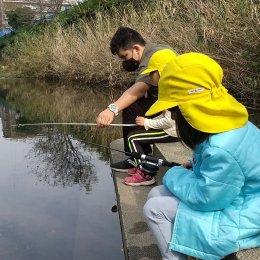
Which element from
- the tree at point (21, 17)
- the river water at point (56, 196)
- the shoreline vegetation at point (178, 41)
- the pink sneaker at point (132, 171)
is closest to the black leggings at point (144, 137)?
the pink sneaker at point (132, 171)

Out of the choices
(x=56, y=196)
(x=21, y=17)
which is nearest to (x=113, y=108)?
(x=56, y=196)

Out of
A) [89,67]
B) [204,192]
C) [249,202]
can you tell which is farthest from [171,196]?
[89,67]

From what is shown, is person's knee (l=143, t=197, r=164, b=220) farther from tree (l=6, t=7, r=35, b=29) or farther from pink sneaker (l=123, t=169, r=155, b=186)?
tree (l=6, t=7, r=35, b=29)

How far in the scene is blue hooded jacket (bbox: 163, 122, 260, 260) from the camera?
1.67 metres

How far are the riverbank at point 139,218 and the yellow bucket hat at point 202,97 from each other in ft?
1.75

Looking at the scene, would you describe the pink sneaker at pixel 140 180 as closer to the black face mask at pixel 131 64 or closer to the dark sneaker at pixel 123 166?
the dark sneaker at pixel 123 166

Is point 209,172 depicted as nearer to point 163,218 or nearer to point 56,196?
point 163,218

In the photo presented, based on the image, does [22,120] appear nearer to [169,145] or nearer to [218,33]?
[218,33]

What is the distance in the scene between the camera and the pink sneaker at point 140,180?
3408mm

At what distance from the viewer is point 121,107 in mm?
3346

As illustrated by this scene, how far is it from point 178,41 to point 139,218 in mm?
5382

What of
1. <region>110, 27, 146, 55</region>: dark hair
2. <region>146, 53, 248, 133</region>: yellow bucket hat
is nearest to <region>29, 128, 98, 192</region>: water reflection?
<region>110, 27, 146, 55</region>: dark hair

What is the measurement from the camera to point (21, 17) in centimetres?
2855

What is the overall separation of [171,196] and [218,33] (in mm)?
5129
